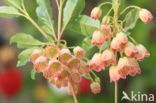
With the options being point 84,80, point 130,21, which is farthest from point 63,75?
point 84,80

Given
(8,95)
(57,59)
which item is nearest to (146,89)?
(8,95)

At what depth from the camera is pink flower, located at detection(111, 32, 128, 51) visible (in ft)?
2.08

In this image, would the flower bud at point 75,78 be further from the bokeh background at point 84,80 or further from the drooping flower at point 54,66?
the bokeh background at point 84,80

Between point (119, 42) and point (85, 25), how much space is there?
0.08 meters

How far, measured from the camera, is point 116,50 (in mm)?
667

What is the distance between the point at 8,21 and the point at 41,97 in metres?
0.72

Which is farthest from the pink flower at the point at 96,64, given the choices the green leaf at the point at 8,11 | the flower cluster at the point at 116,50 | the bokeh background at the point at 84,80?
the bokeh background at the point at 84,80

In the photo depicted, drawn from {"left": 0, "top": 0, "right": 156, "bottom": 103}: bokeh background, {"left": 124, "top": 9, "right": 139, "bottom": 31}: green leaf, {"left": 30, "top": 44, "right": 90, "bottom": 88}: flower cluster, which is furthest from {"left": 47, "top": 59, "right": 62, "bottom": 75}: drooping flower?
{"left": 0, "top": 0, "right": 156, "bottom": 103}: bokeh background

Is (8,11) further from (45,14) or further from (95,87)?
(95,87)

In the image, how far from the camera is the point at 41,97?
2594mm

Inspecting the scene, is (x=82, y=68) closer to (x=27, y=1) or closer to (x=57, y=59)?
(x=57, y=59)

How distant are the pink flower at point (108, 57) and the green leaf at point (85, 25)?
48 millimetres

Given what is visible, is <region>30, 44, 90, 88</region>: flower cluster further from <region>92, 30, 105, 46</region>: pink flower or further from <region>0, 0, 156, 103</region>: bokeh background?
<region>0, 0, 156, 103</region>: bokeh background

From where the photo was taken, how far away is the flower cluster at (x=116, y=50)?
0.65 m
